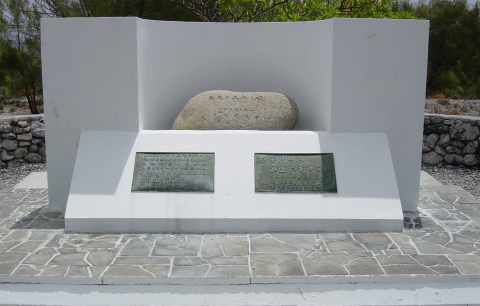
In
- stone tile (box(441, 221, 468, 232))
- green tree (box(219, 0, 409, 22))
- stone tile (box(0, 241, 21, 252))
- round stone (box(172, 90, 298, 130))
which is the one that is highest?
green tree (box(219, 0, 409, 22))

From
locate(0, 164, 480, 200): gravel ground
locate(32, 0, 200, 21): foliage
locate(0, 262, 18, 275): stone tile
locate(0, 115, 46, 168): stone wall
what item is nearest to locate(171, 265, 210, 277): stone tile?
locate(0, 262, 18, 275): stone tile

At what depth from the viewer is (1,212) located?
15.7 feet

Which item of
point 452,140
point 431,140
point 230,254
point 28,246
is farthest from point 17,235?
point 452,140

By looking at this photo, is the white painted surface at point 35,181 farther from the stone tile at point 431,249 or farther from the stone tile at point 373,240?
the stone tile at point 431,249

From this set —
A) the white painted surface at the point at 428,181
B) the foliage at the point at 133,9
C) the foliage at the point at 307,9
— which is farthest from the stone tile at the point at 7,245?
the foliage at the point at 133,9

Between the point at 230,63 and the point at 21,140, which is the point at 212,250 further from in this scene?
the point at 21,140

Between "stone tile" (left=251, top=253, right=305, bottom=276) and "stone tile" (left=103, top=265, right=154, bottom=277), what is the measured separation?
0.82m

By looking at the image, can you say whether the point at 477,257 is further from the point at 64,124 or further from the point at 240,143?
the point at 64,124

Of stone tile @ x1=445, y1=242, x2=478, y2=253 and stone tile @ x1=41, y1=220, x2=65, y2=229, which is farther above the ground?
stone tile @ x1=445, y1=242, x2=478, y2=253

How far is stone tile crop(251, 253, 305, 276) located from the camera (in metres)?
3.30

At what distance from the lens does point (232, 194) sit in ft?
14.0

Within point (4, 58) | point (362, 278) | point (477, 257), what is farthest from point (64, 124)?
point (4, 58)

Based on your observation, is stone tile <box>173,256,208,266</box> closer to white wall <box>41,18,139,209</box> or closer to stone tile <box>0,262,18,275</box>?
stone tile <box>0,262,18,275</box>

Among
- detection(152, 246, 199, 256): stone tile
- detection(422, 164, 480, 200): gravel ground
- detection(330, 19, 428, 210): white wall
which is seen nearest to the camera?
detection(152, 246, 199, 256): stone tile
